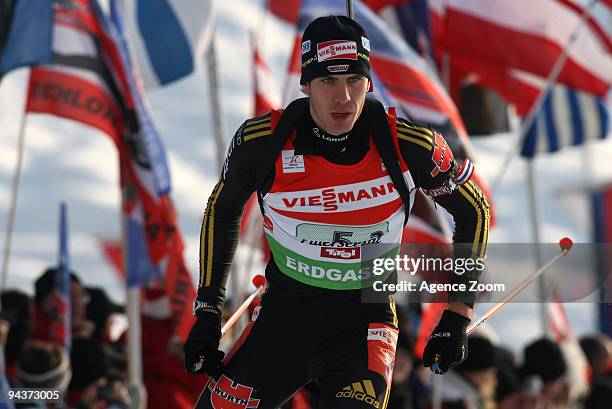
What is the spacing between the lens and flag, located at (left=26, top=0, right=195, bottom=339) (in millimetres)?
9711

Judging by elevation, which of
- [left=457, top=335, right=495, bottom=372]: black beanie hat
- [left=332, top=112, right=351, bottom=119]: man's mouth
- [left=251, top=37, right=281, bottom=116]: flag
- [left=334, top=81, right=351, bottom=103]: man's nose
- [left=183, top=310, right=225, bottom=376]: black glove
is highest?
[left=334, top=81, right=351, bottom=103]: man's nose

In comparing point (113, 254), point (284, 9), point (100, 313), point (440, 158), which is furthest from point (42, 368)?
point (284, 9)

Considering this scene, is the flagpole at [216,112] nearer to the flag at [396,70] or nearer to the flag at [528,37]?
the flag at [396,70]

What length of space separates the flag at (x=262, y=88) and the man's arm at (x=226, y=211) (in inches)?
232

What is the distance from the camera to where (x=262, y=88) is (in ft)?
38.7

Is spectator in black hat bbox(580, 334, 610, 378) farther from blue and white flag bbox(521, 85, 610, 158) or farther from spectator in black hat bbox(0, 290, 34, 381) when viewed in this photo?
spectator in black hat bbox(0, 290, 34, 381)

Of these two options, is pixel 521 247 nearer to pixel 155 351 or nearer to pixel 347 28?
pixel 347 28

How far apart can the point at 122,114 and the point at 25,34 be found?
891 mm

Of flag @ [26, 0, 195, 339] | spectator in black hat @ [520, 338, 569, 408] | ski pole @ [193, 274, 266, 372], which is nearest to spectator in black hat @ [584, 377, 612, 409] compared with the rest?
spectator in black hat @ [520, 338, 569, 408]

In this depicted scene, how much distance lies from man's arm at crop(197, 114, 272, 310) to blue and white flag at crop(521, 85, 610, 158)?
9503 millimetres

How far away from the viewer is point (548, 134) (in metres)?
15.1

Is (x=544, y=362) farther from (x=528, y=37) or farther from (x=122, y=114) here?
(x=528, y=37)

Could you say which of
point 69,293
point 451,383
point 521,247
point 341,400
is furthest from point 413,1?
point 341,400

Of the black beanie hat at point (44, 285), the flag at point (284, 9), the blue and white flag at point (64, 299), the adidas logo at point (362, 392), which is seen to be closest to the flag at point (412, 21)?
the flag at point (284, 9)
